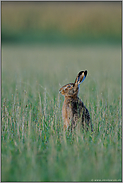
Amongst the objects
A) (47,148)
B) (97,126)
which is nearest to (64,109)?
(97,126)

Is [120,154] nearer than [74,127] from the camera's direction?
Yes

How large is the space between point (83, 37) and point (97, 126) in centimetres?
3275

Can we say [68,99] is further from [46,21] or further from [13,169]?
[46,21]

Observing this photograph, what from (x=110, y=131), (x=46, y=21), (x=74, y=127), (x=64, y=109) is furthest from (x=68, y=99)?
(x=46, y=21)

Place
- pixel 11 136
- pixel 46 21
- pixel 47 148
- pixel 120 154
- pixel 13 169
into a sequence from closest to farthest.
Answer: pixel 13 169, pixel 120 154, pixel 47 148, pixel 11 136, pixel 46 21

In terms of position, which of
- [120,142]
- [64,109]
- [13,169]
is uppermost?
[64,109]

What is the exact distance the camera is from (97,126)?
14.5 feet

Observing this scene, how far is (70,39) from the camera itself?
36.3 m

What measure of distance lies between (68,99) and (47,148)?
44.2 inches

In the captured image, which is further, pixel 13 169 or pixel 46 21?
pixel 46 21

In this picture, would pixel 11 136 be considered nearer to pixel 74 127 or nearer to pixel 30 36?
pixel 74 127

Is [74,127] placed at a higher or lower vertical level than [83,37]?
lower

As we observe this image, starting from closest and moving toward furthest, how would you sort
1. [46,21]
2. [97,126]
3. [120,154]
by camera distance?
1. [120,154]
2. [97,126]
3. [46,21]

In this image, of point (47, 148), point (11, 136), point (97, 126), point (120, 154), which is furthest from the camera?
point (97, 126)
